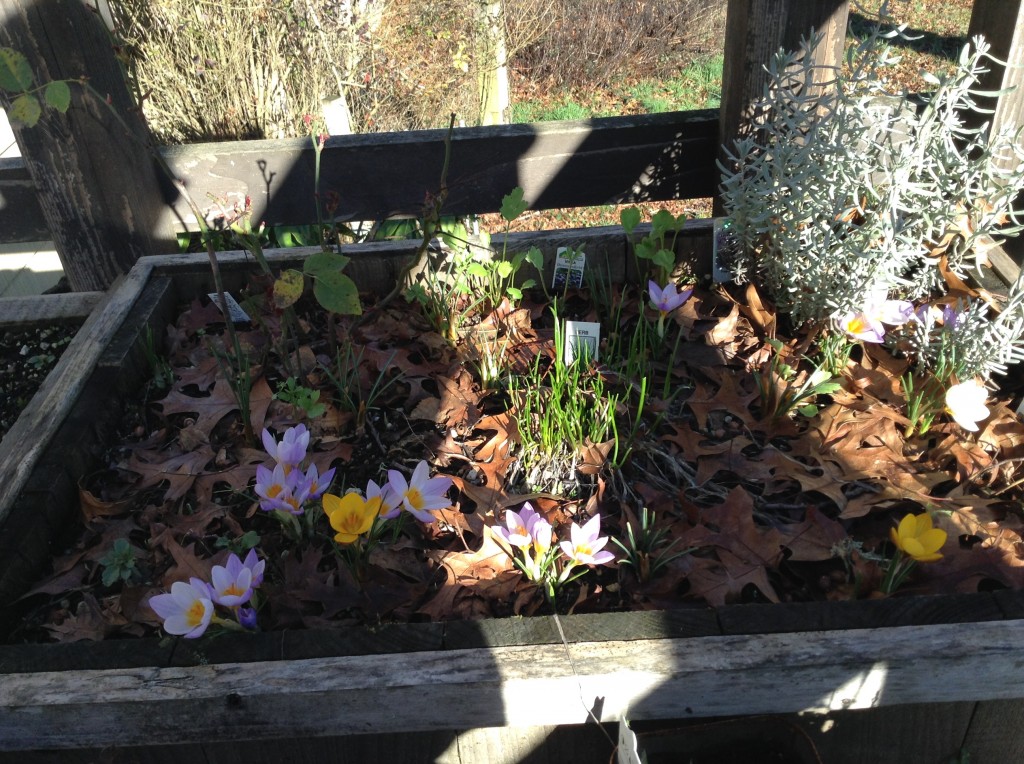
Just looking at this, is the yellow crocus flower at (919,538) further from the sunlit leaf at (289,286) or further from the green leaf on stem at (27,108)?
the green leaf on stem at (27,108)

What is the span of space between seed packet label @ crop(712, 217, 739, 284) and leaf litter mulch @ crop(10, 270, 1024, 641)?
59 millimetres

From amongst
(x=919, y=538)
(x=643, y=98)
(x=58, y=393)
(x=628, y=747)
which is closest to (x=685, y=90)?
(x=643, y=98)

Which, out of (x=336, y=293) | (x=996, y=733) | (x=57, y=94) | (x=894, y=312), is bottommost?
(x=996, y=733)

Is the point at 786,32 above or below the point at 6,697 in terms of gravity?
above

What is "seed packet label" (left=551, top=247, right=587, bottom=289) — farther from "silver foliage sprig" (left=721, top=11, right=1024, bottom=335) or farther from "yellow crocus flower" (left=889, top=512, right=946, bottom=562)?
"yellow crocus flower" (left=889, top=512, right=946, bottom=562)

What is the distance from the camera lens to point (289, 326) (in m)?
2.01

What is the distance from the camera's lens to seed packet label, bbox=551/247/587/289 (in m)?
2.08

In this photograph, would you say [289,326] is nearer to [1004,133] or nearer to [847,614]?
[847,614]

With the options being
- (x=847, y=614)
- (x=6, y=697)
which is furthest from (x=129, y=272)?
(x=847, y=614)

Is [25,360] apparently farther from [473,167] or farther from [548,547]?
[548,547]

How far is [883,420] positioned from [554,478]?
0.70 meters

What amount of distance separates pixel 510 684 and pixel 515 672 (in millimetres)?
19

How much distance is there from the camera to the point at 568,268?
6.91ft

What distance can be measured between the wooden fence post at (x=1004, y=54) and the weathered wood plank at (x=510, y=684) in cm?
124
